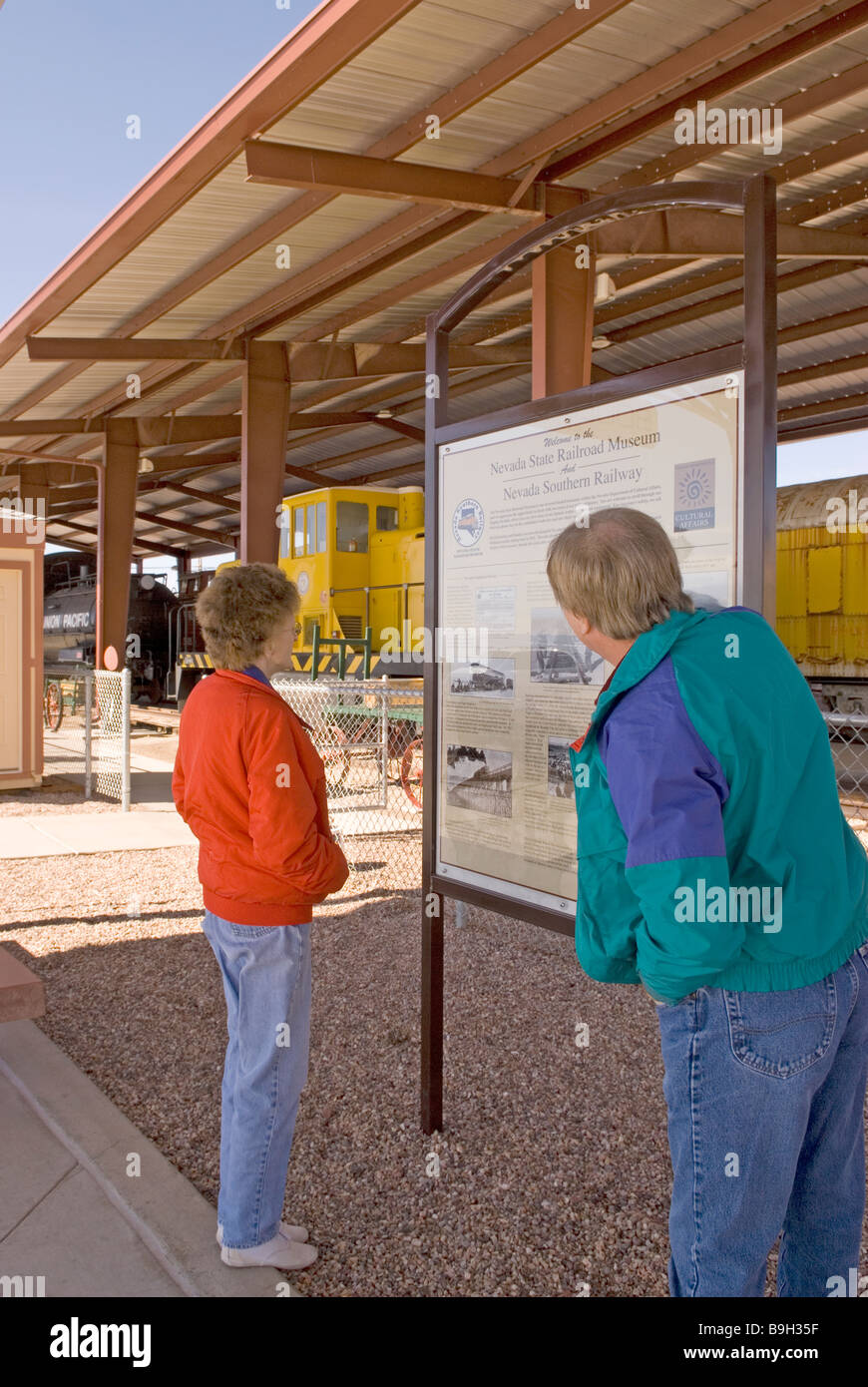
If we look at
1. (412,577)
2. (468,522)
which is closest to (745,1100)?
(468,522)

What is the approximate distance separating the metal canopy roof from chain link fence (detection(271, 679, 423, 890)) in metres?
4.37

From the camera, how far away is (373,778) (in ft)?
46.4

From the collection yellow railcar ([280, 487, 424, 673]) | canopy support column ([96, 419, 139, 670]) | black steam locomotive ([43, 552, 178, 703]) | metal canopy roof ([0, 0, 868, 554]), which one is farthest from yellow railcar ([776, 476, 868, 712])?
black steam locomotive ([43, 552, 178, 703])

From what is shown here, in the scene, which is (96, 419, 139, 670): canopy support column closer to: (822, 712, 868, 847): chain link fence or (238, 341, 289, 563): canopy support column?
(238, 341, 289, 563): canopy support column

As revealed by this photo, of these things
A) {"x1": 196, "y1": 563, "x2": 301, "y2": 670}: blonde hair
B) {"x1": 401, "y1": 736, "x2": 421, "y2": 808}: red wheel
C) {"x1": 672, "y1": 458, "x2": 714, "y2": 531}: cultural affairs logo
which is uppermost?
→ {"x1": 672, "y1": 458, "x2": 714, "y2": 531}: cultural affairs logo

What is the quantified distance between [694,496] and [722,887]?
4.70 ft

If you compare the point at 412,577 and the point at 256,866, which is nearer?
the point at 256,866

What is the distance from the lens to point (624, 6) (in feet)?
20.3

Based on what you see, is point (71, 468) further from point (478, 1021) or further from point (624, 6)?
point (478, 1021)

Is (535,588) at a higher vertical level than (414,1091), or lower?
higher

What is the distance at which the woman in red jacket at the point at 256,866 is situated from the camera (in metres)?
2.65

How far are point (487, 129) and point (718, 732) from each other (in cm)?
746

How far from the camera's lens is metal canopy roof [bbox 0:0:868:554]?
21.7 ft

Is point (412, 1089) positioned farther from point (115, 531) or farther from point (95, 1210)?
point (115, 531)
